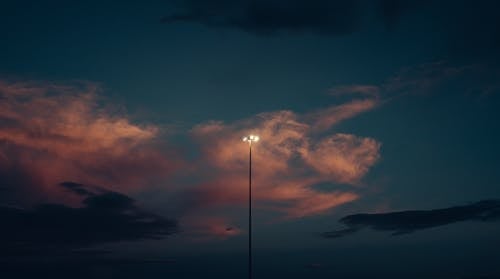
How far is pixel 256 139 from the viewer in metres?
36.4
